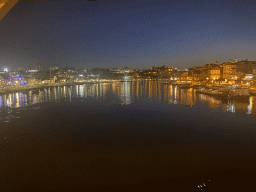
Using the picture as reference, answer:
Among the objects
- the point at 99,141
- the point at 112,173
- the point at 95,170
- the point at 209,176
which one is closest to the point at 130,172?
the point at 112,173

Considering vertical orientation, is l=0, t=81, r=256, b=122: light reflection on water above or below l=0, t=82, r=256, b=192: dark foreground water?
above

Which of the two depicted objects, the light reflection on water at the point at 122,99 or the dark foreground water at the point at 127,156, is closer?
the dark foreground water at the point at 127,156

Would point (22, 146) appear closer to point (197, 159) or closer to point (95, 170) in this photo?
point (95, 170)

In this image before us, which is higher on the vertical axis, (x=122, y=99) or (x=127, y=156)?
(x=122, y=99)

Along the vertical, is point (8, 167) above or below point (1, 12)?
below

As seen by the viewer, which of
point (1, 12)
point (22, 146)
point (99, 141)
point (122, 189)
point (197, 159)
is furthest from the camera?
point (99, 141)

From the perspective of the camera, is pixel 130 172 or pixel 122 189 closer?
pixel 122 189

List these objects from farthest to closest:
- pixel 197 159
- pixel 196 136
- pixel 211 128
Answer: pixel 211 128
pixel 196 136
pixel 197 159

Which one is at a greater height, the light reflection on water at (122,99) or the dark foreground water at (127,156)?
the light reflection on water at (122,99)

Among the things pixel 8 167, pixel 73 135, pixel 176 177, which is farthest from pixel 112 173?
pixel 73 135

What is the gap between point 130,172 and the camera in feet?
8.48

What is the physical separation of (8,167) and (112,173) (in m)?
1.64

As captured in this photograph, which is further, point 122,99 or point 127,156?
point 122,99

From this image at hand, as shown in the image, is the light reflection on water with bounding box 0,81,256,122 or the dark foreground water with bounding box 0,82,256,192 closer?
the dark foreground water with bounding box 0,82,256,192
